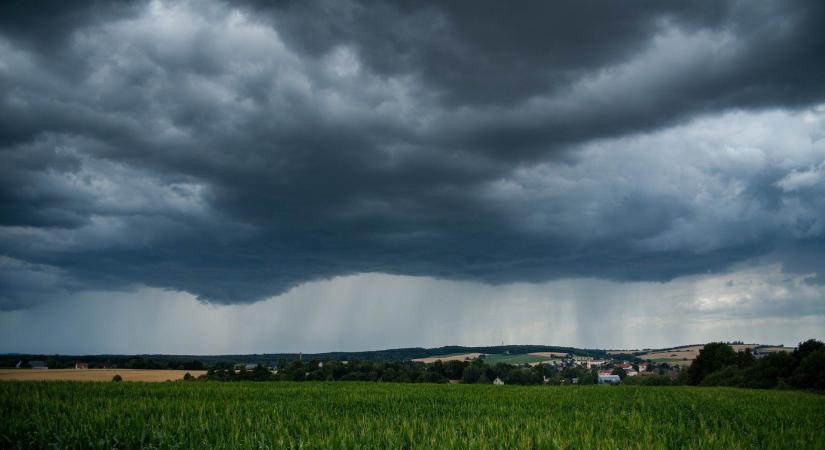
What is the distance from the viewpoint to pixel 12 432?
11.5 metres

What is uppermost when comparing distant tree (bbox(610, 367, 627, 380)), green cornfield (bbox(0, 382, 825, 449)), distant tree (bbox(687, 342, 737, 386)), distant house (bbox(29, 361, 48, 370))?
green cornfield (bbox(0, 382, 825, 449))

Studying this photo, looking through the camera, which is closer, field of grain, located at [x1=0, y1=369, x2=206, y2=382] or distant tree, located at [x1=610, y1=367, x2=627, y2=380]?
field of grain, located at [x1=0, y1=369, x2=206, y2=382]

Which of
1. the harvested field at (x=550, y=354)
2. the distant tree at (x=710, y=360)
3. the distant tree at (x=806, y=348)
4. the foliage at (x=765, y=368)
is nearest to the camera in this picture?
the foliage at (x=765, y=368)

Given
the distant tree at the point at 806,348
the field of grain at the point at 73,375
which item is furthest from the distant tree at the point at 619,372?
the field of grain at the point at 73,375

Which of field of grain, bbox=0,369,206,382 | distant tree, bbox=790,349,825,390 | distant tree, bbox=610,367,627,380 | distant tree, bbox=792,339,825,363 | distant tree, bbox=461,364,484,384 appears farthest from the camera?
distant tree, bbox=610,367,627,380

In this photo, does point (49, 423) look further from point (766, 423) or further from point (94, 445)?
point (766, 423)

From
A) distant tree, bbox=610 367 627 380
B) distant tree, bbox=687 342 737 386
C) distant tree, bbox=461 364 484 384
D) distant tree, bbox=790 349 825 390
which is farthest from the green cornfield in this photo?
distant tree, bbox=610 367 627 380

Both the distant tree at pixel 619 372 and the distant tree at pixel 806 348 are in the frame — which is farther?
the distant tree at pixel 619 372

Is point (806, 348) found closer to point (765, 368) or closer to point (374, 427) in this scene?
point (765, 368)

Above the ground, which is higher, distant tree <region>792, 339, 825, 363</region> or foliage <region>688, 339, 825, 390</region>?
distant tree <region>792, 339, 825, 363</region>

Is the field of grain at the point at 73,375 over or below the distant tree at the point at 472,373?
over

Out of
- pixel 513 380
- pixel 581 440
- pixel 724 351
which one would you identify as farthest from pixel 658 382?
pixel 581 440

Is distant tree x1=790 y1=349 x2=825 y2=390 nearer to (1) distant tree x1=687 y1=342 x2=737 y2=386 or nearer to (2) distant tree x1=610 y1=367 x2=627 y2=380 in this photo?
(1) distant tree x1=687 y1=342 x2=737 y2=386

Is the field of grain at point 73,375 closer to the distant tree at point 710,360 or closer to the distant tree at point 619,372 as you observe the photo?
the distant tree at point 710,360
